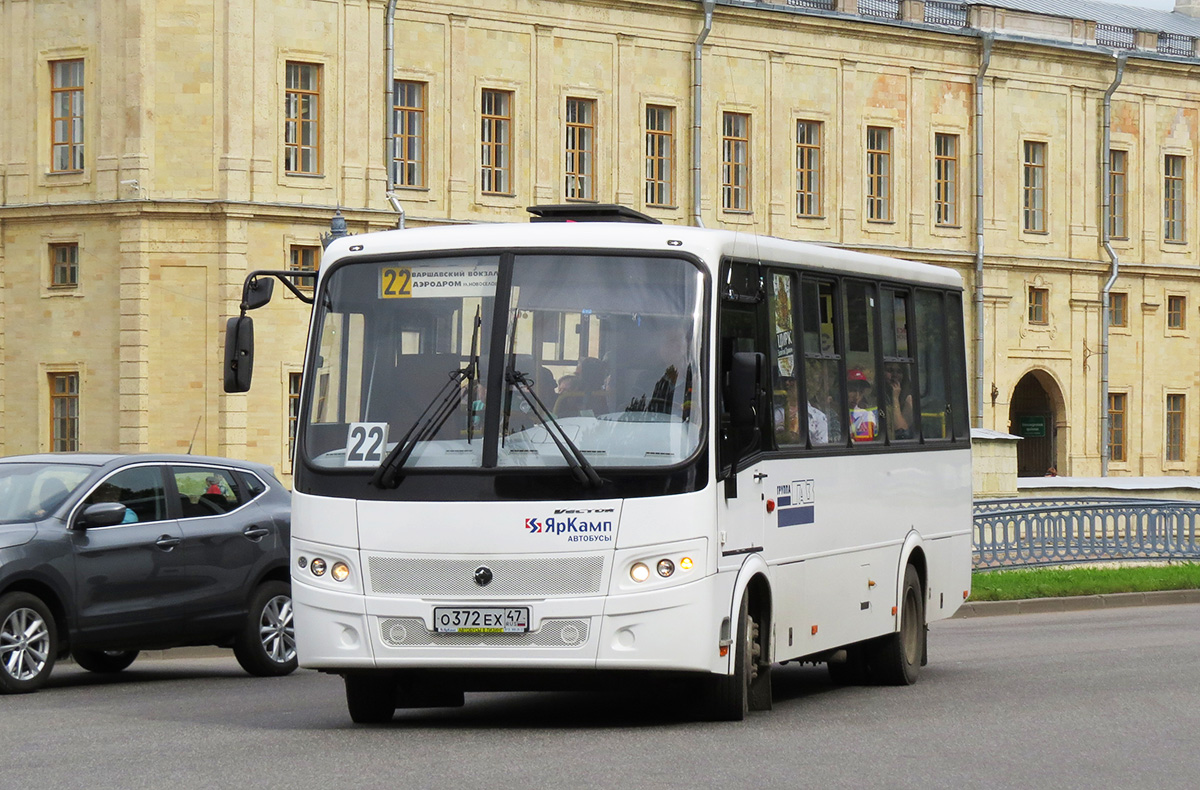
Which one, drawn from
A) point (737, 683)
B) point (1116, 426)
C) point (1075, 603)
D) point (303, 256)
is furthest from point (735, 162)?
point (737, 683)

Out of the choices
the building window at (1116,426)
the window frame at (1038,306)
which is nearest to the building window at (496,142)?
the window frame at (1038,306)

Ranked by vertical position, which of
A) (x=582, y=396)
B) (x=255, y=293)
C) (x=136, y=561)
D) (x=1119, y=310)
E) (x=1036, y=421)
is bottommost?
(x=136, y=561)

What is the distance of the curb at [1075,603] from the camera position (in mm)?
25625

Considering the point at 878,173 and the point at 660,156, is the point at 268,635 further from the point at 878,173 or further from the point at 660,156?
the point at 878,173

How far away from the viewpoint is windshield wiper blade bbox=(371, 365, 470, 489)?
11.8 m

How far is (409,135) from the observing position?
4862 centimetres

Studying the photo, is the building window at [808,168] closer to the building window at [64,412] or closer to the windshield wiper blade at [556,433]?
the building window at [64,412]

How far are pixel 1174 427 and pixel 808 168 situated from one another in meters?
15.0

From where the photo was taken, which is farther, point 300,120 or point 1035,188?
point 1035,188

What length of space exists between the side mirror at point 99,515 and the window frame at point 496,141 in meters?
34.9

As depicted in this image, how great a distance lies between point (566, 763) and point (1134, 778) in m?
2.63

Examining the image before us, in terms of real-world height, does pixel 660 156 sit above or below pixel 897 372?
above

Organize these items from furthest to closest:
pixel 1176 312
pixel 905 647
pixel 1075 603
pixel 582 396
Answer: pixel 1176 312 → pixel 1075 603 → pixel 905 647 → pixel 582 396

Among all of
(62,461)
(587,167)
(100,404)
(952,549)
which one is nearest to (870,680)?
(952,549)
